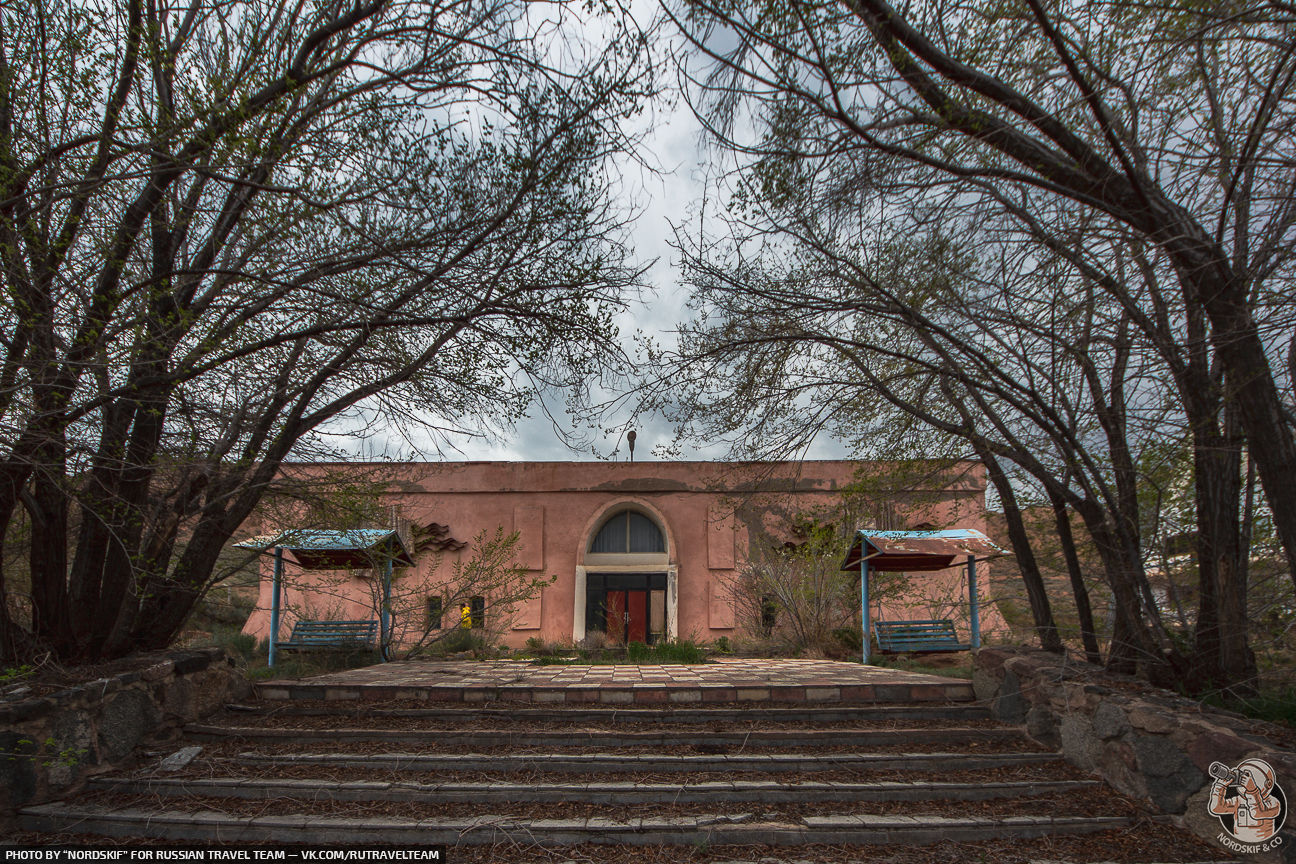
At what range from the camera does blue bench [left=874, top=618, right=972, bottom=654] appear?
1047cm

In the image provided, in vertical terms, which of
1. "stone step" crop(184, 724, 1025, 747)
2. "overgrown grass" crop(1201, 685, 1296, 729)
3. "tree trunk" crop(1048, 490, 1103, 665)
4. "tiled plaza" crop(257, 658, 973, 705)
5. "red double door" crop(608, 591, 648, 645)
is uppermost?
"tree trunk" crop(1048, 490, 1103, 665)

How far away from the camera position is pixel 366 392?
646 cm

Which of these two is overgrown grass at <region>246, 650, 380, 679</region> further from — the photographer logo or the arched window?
the photographer logo

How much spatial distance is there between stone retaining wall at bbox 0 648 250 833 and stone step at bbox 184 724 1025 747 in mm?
322

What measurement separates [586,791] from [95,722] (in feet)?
10.9

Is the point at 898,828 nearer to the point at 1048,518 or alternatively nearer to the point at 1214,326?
the point at 1214,326

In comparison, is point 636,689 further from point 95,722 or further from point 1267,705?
point 1267,705

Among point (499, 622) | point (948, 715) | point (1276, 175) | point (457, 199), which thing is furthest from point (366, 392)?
point (499, 622)

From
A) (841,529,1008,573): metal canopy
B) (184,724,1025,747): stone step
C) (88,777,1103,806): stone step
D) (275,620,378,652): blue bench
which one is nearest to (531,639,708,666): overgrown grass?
(275,620,378,652): blue bench

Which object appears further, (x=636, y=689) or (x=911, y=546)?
(x=911, y=546)

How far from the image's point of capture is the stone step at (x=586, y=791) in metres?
4.09

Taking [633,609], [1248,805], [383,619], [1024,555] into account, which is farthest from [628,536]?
[1248,805]

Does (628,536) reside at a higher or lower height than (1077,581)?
higher

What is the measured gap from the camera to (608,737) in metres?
4.96
